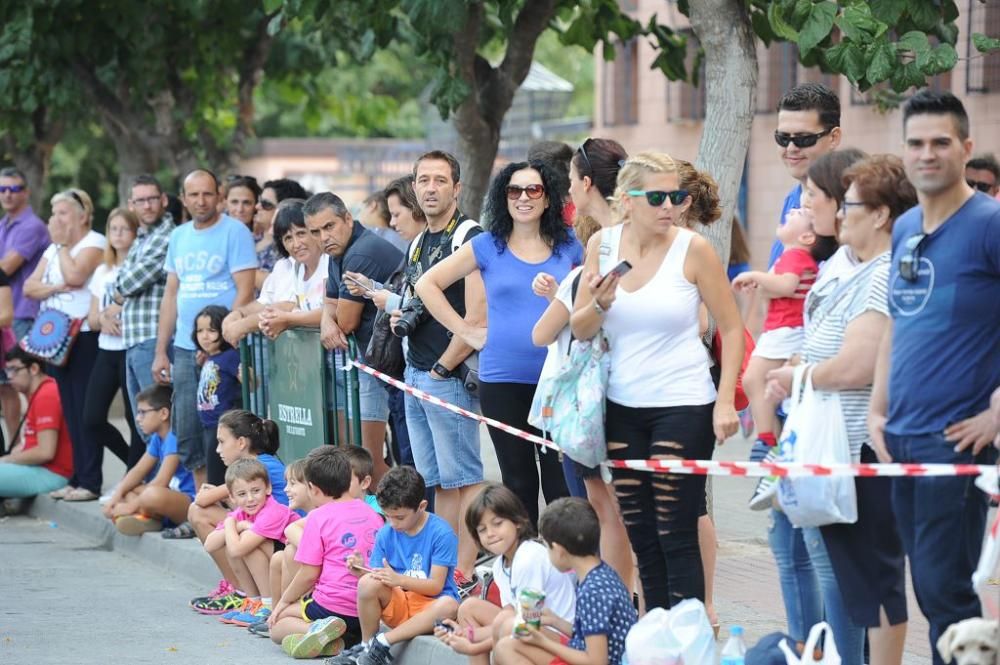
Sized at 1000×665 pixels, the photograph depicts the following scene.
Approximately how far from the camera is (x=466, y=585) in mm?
7367

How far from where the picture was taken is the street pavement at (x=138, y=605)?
7238 mm

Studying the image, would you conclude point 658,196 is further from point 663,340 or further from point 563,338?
point 563,338

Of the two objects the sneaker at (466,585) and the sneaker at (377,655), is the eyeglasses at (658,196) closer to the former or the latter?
the sneaker at (466,585)

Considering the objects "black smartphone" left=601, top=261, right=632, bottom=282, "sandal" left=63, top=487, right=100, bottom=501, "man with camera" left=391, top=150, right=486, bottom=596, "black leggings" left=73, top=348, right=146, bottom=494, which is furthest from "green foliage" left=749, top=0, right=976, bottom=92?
"sandal" left=63, top=487, right=100, bottom=501

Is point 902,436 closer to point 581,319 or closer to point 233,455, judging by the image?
point 581,319

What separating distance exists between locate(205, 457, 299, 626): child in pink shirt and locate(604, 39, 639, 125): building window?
1759cm

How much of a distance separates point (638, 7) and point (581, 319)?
18.7 m

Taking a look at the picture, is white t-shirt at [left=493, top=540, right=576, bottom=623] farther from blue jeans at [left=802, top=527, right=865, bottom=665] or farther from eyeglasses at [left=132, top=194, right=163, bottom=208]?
eyeglasses at [left=132, top=194, right=163, bottom=208]

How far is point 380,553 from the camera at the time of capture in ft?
22.9

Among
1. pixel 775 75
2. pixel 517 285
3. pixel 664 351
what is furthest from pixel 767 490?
pixel 775 75

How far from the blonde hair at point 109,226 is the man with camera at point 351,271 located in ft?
10.3

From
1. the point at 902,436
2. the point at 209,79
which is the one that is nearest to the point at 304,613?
the point at 902,436

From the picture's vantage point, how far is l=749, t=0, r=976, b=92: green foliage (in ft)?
23.6

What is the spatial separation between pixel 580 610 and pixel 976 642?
1.61 metres
